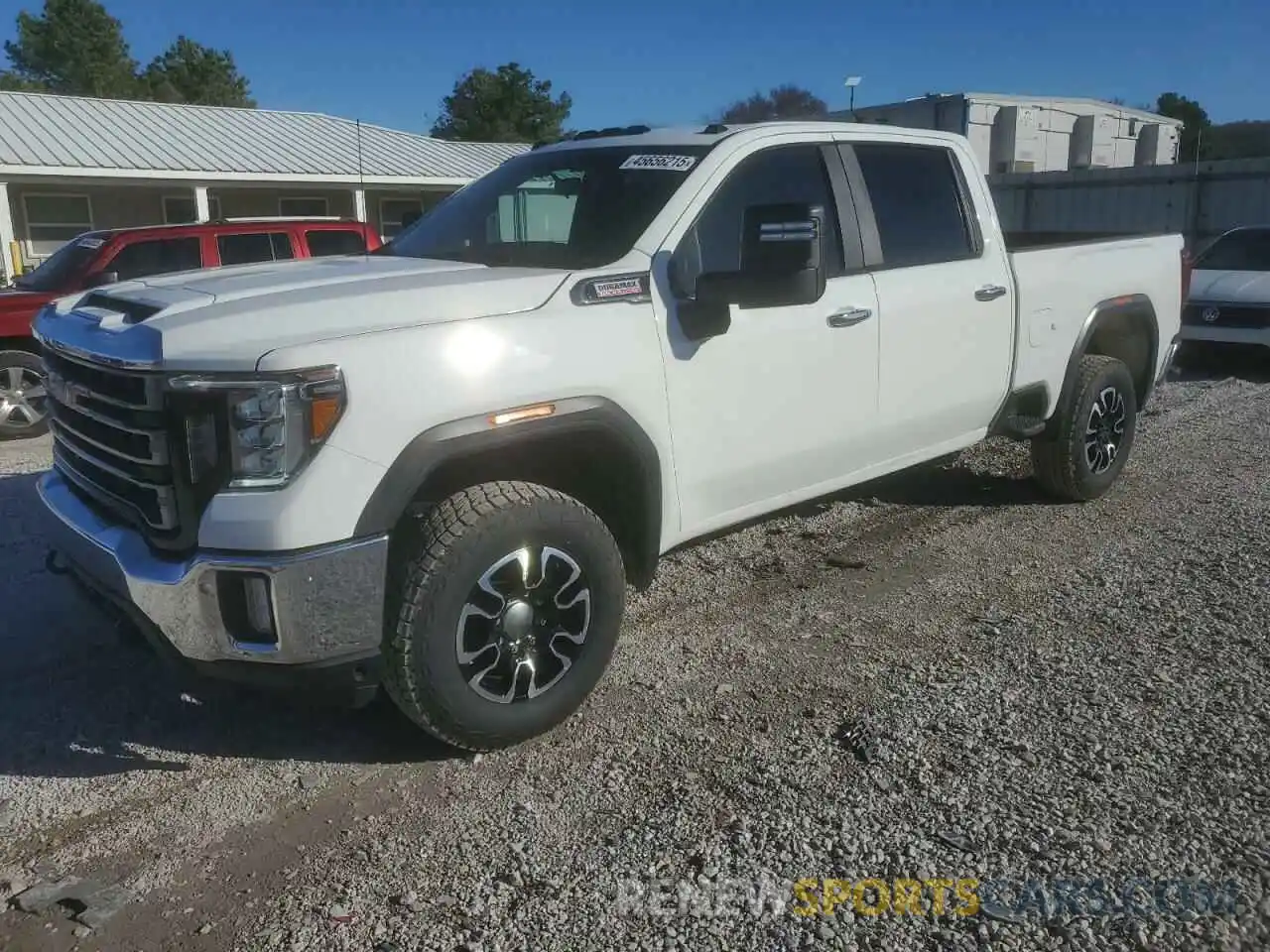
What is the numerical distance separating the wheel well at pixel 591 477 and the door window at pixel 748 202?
0.64m

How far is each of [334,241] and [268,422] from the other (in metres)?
8.20

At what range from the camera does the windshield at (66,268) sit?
355 inches

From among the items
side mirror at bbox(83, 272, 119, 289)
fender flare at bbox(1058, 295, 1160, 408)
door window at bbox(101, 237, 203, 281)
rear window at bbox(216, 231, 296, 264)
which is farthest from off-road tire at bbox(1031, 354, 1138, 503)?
side mirror at bbox(83, 272, 119, 289)

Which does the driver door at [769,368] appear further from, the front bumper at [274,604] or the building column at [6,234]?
the building column at [6,234]

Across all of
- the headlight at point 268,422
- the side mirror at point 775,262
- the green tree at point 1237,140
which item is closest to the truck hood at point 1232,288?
the side mirror at point 775,262

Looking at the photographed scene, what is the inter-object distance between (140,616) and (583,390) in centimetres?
146

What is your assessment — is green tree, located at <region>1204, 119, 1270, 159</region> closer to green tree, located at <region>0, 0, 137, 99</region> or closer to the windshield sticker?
the windshield sticker

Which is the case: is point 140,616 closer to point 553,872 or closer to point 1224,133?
point 553,872

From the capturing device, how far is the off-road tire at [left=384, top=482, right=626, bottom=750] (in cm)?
311

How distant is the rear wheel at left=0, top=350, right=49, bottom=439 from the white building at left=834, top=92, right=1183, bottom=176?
601 inches

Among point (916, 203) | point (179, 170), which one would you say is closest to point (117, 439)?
point (916, 203)

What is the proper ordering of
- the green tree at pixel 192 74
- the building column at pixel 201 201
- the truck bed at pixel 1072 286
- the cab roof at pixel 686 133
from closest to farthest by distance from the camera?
the cab roof at pixel 686 133, the truck bed at pixel 1072 286, the building column at pixel 201 201, the green tree at pixel 192 74

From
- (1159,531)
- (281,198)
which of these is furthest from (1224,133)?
(1159,531)

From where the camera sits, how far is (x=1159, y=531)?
18.6ft
